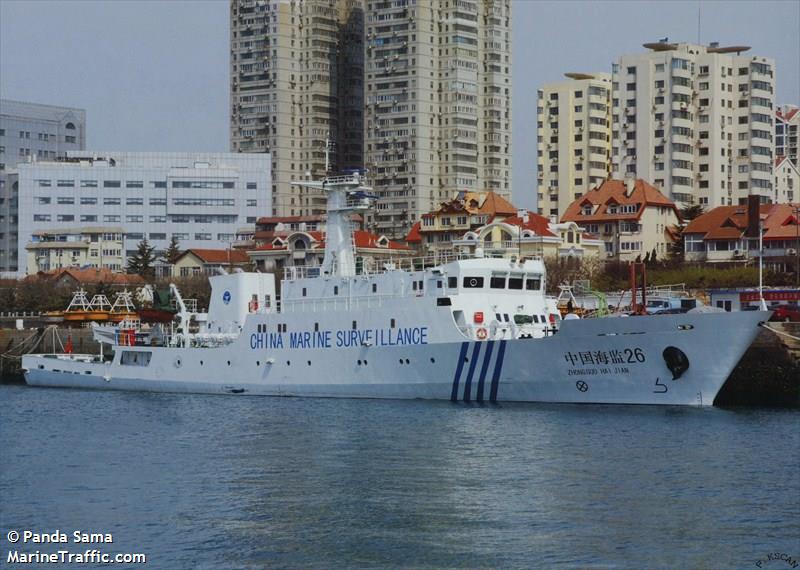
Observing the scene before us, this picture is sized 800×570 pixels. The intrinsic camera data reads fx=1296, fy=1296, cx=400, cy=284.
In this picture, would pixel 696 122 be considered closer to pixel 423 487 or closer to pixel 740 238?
pixel 740 238

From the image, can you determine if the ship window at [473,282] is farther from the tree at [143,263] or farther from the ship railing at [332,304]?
the tree at [143,263]

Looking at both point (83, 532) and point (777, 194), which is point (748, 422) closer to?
point (83, 532)

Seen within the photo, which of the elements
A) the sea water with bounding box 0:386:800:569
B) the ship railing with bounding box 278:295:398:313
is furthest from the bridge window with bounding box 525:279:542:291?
the sea water with bounding box 0:386:800:569

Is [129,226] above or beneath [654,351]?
above

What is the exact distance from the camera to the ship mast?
50.9 metres

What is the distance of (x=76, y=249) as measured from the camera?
11462cm

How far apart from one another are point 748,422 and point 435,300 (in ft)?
39.3

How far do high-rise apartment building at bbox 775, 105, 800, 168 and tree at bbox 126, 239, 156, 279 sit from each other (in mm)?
76258

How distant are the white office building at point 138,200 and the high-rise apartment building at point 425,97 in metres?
15.4

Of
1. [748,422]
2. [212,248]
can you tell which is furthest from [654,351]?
[212,248]

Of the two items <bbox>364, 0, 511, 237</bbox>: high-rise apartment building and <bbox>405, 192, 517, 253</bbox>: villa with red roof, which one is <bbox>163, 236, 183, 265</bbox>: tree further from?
<bbox>364, 0, 511, 237</bbox>: high-rise apartment building

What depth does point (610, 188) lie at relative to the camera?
99.0m

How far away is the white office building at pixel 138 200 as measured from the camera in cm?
11850

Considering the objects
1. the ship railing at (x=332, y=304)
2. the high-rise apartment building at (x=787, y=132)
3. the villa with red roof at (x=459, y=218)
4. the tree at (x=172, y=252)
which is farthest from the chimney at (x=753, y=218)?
the high-rise apartment building at (x=787, y=132)
